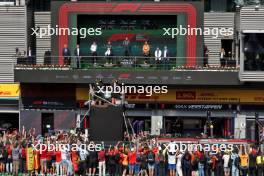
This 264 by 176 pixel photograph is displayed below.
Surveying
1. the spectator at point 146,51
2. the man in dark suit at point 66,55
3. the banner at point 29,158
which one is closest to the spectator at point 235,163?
the banner at point 29,158

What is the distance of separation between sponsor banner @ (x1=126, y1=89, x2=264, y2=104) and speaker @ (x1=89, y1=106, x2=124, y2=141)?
9.14m

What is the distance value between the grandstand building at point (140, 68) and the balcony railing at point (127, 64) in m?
0.06

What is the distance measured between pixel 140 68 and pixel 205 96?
4.58m

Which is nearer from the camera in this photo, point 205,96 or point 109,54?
point 109,54

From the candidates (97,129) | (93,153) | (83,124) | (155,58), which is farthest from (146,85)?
(93,153)

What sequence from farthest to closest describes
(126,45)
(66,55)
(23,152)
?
(126,45) → (66,55) → (23,152)

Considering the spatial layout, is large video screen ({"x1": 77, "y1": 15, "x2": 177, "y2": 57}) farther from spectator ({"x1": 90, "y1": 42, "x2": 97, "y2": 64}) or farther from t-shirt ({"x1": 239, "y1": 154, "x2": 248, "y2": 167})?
t-shirt ({"x1": 239, "y1": 154, "x2": 248, "y2": 167})

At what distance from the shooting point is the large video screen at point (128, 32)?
44.3m

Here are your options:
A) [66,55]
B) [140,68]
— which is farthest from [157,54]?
[66,55]

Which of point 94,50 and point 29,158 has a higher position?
point 94,50

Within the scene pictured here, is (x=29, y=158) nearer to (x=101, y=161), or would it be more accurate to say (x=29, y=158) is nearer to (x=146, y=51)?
(x=101, y=161)

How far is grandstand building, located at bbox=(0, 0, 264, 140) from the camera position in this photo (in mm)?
42031

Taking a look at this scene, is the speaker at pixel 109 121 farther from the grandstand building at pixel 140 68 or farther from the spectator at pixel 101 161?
the grandstand building at pixel 140 68

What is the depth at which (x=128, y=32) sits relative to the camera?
44.8m
